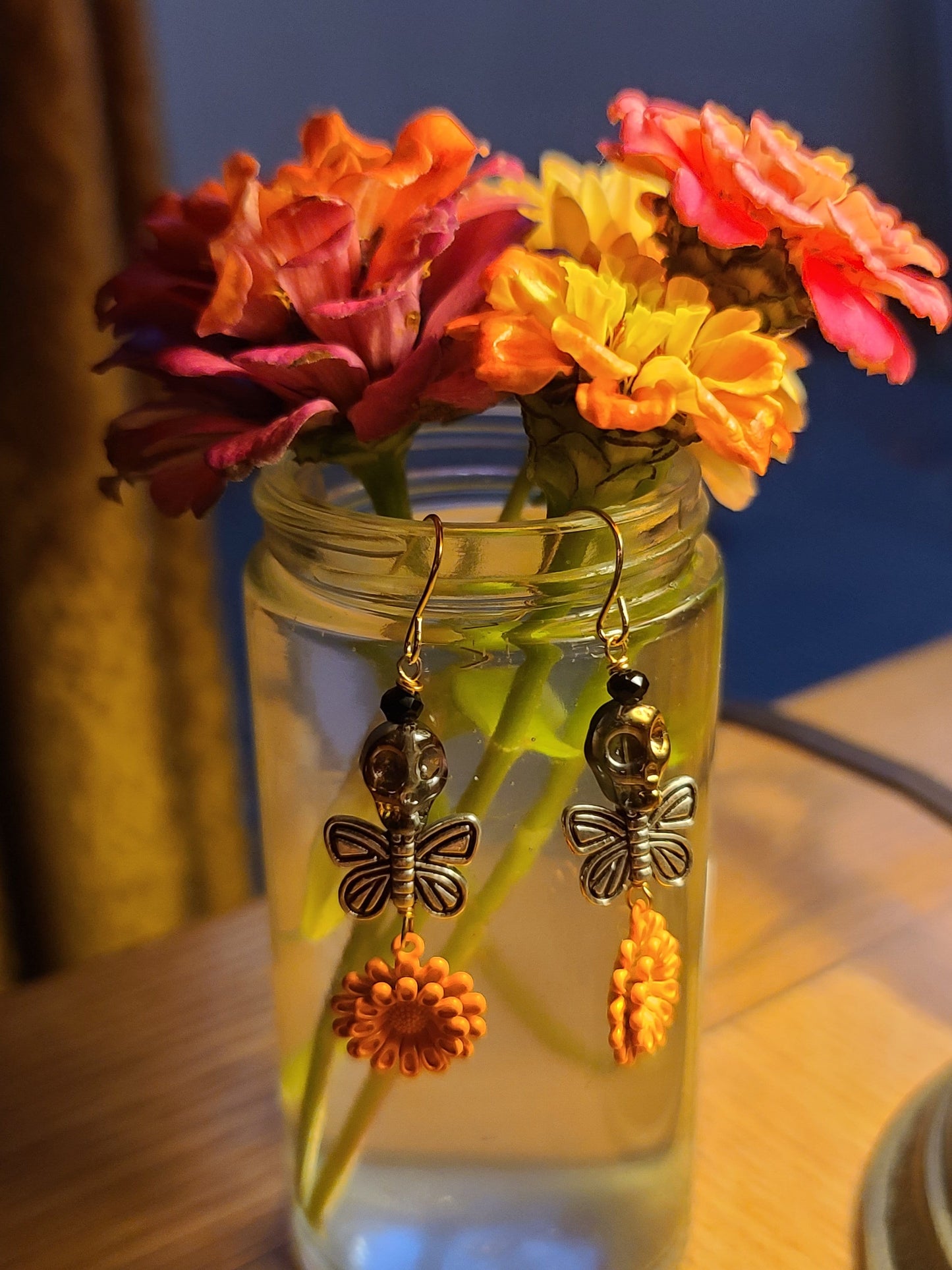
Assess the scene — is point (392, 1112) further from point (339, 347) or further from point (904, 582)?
point (904, 582)

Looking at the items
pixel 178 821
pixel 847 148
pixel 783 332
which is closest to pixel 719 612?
pixel 783 332

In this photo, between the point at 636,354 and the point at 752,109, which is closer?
the point at 636,354

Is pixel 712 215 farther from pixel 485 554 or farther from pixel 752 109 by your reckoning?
pixel 752 109

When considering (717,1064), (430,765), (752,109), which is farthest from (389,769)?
(752,109)

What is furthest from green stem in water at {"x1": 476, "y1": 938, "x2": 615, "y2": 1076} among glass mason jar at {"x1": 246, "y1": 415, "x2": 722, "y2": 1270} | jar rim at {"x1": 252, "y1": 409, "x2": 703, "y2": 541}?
jar rim at {"x1": 252, "y1": 409, "x2": 703, "y2": 541}

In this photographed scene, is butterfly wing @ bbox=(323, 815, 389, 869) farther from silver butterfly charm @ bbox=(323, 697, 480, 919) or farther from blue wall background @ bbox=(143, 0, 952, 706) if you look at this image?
blue wall background @ bbox=(143, 0, 952, 706)

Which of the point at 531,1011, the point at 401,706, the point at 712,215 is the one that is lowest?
the point at 531,1011
